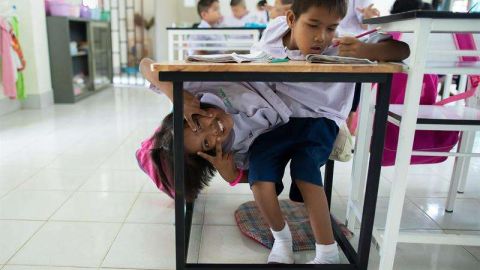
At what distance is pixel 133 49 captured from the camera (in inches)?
276

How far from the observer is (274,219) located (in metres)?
1.26

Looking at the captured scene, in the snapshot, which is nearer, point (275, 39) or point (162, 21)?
point (275, 39)

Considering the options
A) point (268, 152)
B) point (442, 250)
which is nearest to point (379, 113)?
point (268, 152)

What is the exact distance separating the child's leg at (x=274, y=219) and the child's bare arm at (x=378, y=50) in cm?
47

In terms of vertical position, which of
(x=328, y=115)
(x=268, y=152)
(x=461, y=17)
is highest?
(x=461, y=17)

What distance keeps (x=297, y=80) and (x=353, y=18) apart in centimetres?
165

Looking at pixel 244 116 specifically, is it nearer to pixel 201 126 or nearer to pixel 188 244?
pixel 201 126

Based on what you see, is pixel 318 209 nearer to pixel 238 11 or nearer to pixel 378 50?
pixel 378 50

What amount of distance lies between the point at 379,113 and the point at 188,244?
822mm

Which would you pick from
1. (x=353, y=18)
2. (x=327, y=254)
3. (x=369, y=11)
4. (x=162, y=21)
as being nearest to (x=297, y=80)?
(x=327, y=254)

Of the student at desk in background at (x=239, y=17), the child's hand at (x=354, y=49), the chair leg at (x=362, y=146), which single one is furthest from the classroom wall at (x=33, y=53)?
the child's hand at (x=354, y=49)

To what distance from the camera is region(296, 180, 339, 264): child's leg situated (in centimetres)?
117

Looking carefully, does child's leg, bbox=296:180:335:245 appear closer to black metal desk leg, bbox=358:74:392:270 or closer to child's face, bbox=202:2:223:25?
black metal desk leg, bbox=358:74:392:270

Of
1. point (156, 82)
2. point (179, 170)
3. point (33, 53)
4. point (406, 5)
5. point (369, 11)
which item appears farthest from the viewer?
point (33, 53)
